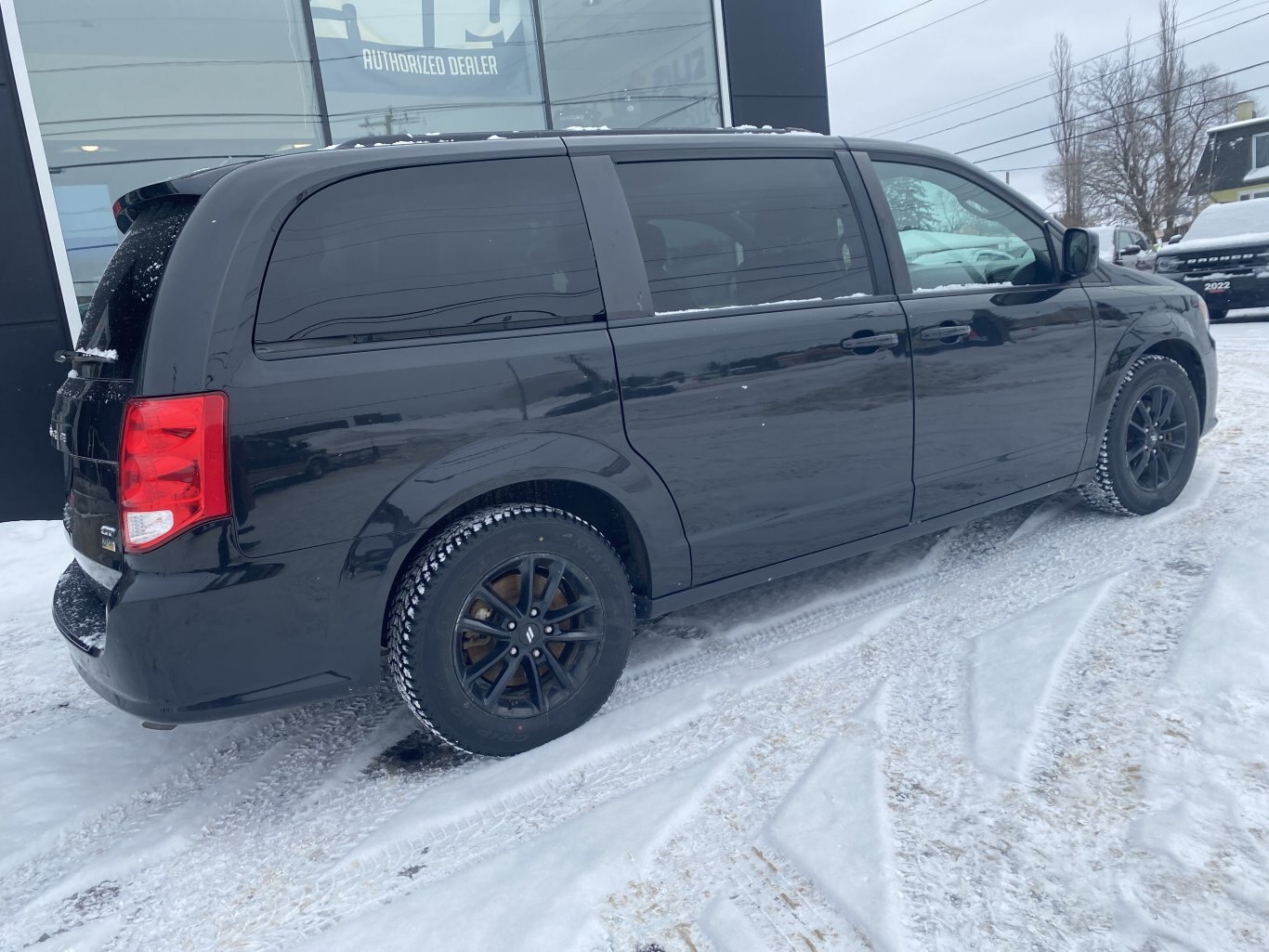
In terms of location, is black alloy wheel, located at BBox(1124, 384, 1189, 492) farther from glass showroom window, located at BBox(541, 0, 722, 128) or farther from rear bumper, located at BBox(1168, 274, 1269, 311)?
rear bumper, located at BBox(1168, 274, 1269, 311)

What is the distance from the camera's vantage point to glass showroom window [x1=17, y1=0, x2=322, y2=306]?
6.36m

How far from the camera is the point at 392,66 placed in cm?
754

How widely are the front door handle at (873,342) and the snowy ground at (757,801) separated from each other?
1.05 metres

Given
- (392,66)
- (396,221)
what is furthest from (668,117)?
(396,221)

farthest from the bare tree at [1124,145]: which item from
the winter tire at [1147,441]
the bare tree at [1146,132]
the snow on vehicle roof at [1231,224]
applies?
the winter tire at [1147,441]

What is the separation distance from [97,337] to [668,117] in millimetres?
6814

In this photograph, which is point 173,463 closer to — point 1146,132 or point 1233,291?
point 1233,291

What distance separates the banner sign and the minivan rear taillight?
19.6 ft

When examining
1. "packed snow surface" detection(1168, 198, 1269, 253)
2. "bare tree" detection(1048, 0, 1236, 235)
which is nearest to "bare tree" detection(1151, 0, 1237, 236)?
"bare tree" detection(1048, 0, 1236, 235)

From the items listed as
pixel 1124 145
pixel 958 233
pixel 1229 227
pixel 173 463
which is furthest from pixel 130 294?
pixel 1124 145

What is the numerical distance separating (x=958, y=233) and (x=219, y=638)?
321cm

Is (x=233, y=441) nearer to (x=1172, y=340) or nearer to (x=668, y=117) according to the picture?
(x=1172, y=340)

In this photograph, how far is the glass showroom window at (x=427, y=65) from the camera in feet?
24.0

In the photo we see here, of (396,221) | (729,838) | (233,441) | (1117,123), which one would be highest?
(1117,123)
